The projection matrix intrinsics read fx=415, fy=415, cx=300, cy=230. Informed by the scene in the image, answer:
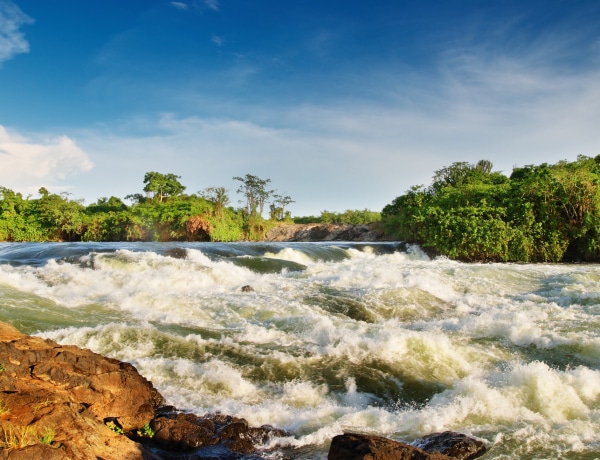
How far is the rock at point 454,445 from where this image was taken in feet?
11.9

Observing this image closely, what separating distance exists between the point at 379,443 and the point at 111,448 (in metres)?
2.04

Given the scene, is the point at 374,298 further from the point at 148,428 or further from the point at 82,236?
the point at 82,236

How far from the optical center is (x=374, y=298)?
9.69 metres

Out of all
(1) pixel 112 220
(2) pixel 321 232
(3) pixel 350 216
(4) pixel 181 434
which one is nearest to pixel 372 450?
(4) pixel 181 434

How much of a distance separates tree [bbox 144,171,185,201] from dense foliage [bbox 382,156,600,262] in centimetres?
2921

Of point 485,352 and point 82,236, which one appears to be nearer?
point 485,352

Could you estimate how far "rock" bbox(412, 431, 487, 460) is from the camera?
363cm

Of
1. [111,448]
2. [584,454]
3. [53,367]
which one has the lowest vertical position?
[584,454]

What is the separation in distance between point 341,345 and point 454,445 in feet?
9.05

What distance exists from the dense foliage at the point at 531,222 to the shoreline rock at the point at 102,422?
16883mm

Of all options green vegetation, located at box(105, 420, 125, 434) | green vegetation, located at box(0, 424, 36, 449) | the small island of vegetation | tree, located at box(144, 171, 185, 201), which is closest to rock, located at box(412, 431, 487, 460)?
green vegetation, located at box(105, 420, 125, 434)

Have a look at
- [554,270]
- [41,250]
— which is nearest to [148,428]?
[41,250]

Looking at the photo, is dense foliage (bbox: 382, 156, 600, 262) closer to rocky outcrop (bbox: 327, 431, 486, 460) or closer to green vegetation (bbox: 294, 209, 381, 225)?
rocky outcrop (bbox: 327, 431, 486, 460)

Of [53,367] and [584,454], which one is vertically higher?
[53,367]
